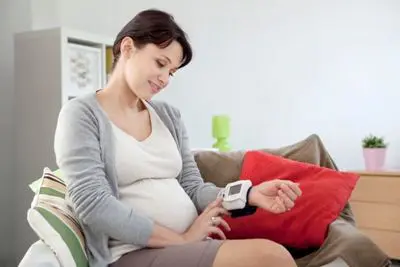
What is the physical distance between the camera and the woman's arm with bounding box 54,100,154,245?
114cm

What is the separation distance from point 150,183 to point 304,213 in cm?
48

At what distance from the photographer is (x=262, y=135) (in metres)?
3.29

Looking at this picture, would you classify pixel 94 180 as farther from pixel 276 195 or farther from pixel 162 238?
pixel 276 195

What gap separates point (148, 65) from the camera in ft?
4.21

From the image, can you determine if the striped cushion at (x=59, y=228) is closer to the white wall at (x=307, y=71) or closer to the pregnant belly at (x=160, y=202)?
the pregnant belly at (x=160, y=202)

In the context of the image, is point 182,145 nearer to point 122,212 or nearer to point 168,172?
point 168,172

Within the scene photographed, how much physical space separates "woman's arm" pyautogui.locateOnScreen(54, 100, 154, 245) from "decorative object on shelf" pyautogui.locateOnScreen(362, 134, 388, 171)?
2.14 m

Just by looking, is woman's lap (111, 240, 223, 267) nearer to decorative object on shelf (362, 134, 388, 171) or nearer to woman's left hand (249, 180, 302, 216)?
woman's left hand (249, 180, 302, 216)

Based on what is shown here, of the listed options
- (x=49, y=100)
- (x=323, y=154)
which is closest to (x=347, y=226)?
(x=323, y=154)

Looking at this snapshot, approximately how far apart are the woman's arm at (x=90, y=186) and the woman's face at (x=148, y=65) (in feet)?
0.50

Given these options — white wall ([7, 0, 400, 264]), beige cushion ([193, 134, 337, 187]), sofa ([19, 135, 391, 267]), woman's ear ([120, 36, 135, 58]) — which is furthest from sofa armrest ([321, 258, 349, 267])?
white wall ([7, 0, 400, 264])

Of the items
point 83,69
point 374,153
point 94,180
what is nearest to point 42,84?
point 83,69

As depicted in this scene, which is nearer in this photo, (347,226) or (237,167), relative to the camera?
(347,226)

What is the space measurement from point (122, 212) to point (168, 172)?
0.71ft
